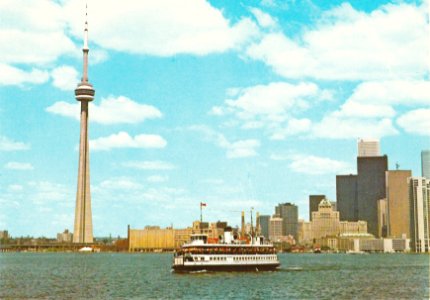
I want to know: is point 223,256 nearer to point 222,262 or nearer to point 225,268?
point 222,262

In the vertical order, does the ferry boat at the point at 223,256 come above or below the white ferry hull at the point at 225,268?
above

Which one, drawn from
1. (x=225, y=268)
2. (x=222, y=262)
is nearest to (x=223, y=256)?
(x=222, y=262)

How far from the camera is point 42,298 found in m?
87.2

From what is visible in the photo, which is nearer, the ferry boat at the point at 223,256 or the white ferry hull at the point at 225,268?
the ferry boat at the point at 223,256

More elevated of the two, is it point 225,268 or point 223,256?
point 223,256

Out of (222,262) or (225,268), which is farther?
(225,268)

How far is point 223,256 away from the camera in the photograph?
5069 inches

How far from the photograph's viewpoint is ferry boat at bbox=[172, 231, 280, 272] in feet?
411

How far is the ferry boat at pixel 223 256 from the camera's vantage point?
125250mm

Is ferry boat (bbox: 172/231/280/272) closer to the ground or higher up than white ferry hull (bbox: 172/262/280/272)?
higher up

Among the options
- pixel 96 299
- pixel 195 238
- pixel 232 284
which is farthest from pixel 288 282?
pixel 96 299

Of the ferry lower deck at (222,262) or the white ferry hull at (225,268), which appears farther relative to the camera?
the white ferry hull at (225,268)

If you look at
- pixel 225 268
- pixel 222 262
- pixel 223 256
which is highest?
pixel 223 256

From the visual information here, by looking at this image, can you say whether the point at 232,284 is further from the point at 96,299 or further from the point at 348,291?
the point at 96,299
